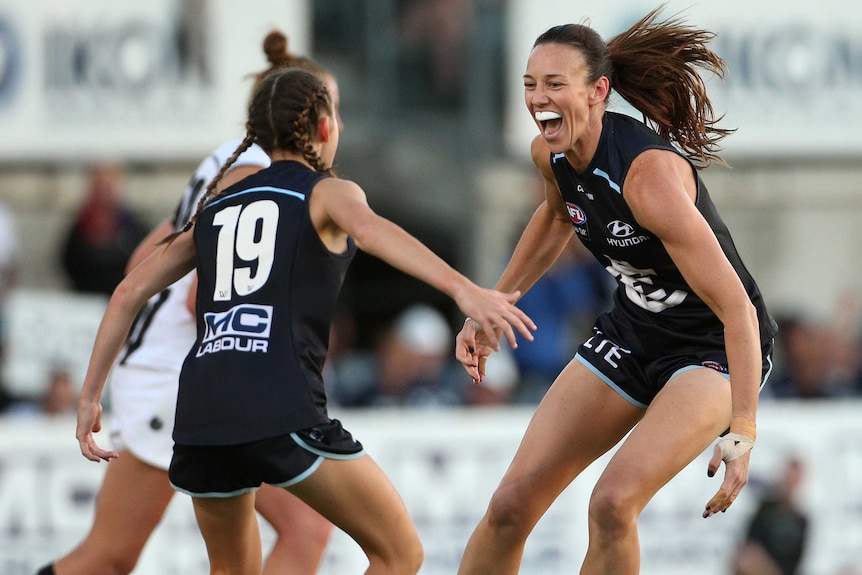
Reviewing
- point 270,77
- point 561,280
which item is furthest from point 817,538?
point 270,77

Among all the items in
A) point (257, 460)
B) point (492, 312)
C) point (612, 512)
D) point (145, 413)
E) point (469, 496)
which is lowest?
point (469, 496)

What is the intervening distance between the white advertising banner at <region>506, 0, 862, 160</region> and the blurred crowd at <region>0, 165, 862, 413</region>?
6.05 feet

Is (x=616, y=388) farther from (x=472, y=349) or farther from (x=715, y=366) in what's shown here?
(x=472, y=349)

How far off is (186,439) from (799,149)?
8.25 m

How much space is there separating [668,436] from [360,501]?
1.00m

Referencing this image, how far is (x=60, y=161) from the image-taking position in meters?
10.5

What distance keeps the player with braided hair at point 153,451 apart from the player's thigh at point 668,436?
1.29 metres

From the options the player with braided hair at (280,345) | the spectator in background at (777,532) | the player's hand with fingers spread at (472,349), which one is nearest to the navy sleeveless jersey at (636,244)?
the player's hand with fingers spread at (472,349)

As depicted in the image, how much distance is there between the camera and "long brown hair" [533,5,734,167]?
4.87 meters

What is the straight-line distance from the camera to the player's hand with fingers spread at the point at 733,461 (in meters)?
4.16

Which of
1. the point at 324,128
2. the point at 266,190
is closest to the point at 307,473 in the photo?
the point at 266,190

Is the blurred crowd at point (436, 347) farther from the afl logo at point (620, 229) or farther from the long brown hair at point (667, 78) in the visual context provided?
the afl logo at point (620, 229)

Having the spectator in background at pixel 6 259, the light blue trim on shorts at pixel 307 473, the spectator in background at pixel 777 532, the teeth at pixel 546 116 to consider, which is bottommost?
the spectator in background at pixel 777 532

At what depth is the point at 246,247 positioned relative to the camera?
4.21m
